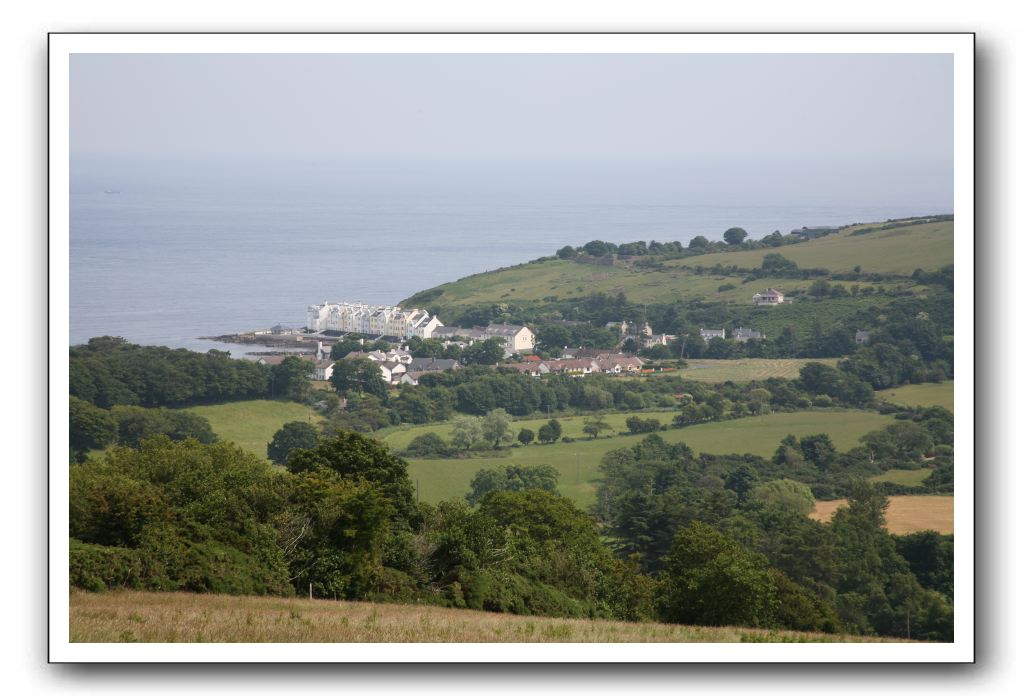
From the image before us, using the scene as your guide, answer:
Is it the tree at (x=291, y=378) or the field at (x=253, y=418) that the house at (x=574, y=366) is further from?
the field at (x=253, y=418)

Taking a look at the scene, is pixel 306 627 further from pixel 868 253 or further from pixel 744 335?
pixel 744 335

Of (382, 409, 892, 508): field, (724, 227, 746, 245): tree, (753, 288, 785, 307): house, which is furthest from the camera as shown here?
(753, 288, 785, 307): house

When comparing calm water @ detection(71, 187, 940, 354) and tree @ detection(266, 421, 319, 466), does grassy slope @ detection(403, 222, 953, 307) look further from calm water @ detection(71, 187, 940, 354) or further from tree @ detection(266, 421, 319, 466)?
tree @ detection(266, 421, 319, 466)

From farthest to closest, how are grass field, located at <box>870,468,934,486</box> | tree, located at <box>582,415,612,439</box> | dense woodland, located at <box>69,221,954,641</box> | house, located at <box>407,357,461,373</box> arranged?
house, located at <box>407,357,461,373</box> < tree, located at <box>582,415,612,439</box> < grass field, located at <box>870,468,934,486</box> < dense woodland, located at <box>69,221,954,641</box>

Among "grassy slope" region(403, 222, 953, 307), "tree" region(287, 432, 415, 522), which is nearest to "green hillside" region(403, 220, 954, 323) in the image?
"grassy slope" region(403, 222, 953, 307)
